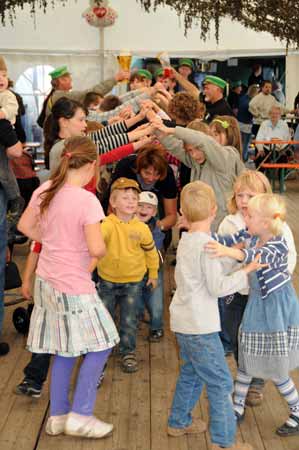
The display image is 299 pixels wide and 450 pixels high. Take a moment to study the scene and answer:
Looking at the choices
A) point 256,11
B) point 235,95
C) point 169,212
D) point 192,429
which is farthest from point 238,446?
point 235,95

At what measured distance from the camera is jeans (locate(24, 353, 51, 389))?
→ 3719 mm

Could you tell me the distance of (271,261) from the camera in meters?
3.07

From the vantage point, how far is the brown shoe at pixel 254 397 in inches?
144

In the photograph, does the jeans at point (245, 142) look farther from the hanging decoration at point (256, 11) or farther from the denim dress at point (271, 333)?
the denim dress at point (271, 333)

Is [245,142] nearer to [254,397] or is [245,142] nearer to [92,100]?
[92,100]

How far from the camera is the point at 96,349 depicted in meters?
3.22

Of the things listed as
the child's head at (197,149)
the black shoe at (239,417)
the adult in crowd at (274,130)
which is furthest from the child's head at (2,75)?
the adult in crowd at (274,130)

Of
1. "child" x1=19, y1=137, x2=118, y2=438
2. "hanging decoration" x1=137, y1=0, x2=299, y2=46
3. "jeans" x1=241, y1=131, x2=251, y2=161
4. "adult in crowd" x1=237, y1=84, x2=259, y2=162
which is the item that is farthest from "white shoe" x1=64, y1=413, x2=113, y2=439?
"adult in crowd" x1=237, y1=84, x2=259, y2=162

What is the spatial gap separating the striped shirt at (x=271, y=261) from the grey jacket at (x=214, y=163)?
1175 millimetres

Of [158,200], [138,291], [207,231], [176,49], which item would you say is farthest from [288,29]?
[207,231]

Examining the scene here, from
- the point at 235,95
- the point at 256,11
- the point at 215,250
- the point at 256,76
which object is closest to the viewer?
the point at 215,250

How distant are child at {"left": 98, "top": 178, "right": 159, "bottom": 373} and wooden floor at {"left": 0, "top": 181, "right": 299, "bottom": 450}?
0.20 meters

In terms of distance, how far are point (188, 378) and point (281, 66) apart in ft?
42.1

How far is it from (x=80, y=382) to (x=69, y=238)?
645 millimetres
